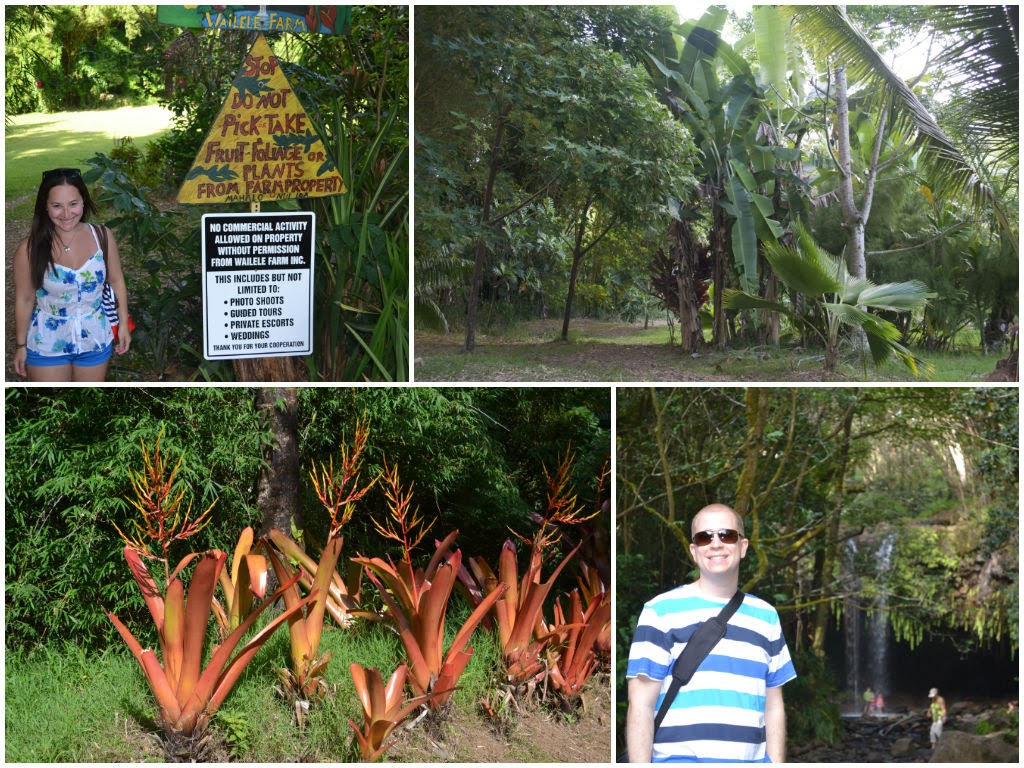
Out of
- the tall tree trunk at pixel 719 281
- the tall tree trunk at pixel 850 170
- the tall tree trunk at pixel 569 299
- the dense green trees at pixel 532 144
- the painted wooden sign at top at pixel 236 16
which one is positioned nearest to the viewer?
the painted wooden sign at top at pixel 236 16

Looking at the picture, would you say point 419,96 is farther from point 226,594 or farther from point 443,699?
point 443,699

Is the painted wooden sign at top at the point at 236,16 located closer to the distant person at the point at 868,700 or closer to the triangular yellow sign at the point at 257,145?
the triangular yellow sign at the point at 257,145

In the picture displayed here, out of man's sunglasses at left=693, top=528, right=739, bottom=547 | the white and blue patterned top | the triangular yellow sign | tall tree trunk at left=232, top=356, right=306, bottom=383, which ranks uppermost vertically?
the triangular yellow sign

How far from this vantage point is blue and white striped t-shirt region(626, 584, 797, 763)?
8.90ft

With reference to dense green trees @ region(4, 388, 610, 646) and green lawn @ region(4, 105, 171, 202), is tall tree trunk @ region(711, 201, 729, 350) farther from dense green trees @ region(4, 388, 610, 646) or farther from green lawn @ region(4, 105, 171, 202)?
green lawn @ region(4, 105, 171, 202)

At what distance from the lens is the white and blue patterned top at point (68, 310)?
359 cm

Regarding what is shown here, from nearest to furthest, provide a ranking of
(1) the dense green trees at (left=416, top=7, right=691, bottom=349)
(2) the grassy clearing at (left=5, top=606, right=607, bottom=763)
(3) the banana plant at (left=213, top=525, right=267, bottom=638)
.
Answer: (2) the grassy clearing at (left=5, top=606, right=607, bottom=763)
(3) the banana plant at (left=213, top=525, right=267, bottom=638)
(1) the dense green trees at (left=416, top=7, right=691, bottom=349)

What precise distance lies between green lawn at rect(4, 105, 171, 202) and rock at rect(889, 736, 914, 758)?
4387 millimetres

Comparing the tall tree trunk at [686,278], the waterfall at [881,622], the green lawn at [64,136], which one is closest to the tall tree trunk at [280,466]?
the green lawn at [64,136]

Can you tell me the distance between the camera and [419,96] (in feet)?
13.9

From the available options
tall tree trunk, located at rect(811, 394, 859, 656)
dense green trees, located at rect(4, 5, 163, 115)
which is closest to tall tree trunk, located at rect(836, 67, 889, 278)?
tall tree trunk, located at rect(811, 394, 859, 656)

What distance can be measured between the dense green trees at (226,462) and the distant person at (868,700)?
54.4 inches

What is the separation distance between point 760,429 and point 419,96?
2.28 m

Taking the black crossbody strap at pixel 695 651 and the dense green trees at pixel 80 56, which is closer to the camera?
the black crossbody strap at pixel 695 651
